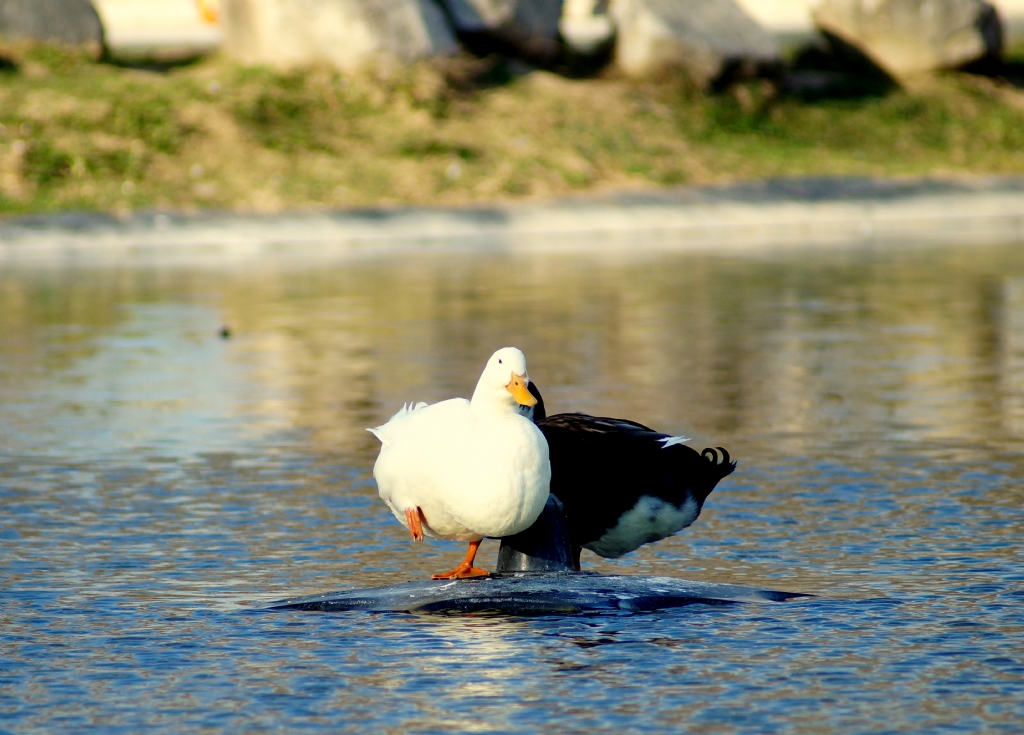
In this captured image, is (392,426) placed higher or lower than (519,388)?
lower

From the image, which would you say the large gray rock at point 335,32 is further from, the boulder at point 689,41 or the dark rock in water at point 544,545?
the dark rock in water at point 544,545

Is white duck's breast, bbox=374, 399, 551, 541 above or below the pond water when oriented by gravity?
above

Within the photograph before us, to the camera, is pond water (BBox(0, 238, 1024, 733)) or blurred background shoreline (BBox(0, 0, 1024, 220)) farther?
blurred background shoreline (BBox(0, 0, 1024, 220))

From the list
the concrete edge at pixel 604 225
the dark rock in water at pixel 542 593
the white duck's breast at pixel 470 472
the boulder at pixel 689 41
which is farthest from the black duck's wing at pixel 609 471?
the boulder at pixel 689 41

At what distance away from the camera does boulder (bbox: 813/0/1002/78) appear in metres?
32.2

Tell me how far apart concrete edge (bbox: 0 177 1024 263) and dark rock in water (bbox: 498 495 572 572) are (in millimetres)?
15404

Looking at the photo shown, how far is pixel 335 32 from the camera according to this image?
91.1 ft

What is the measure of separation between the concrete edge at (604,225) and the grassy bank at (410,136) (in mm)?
431

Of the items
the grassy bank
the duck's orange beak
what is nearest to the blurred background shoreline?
the grassy bank

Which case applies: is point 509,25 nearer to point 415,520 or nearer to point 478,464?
point 415,520

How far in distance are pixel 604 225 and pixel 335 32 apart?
5969 millimetres

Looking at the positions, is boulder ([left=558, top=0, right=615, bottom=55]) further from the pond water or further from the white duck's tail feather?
the white duck's tail feather

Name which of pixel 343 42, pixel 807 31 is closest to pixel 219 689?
pixel 343 42

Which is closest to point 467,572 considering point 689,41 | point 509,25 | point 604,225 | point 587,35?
point 604,225
